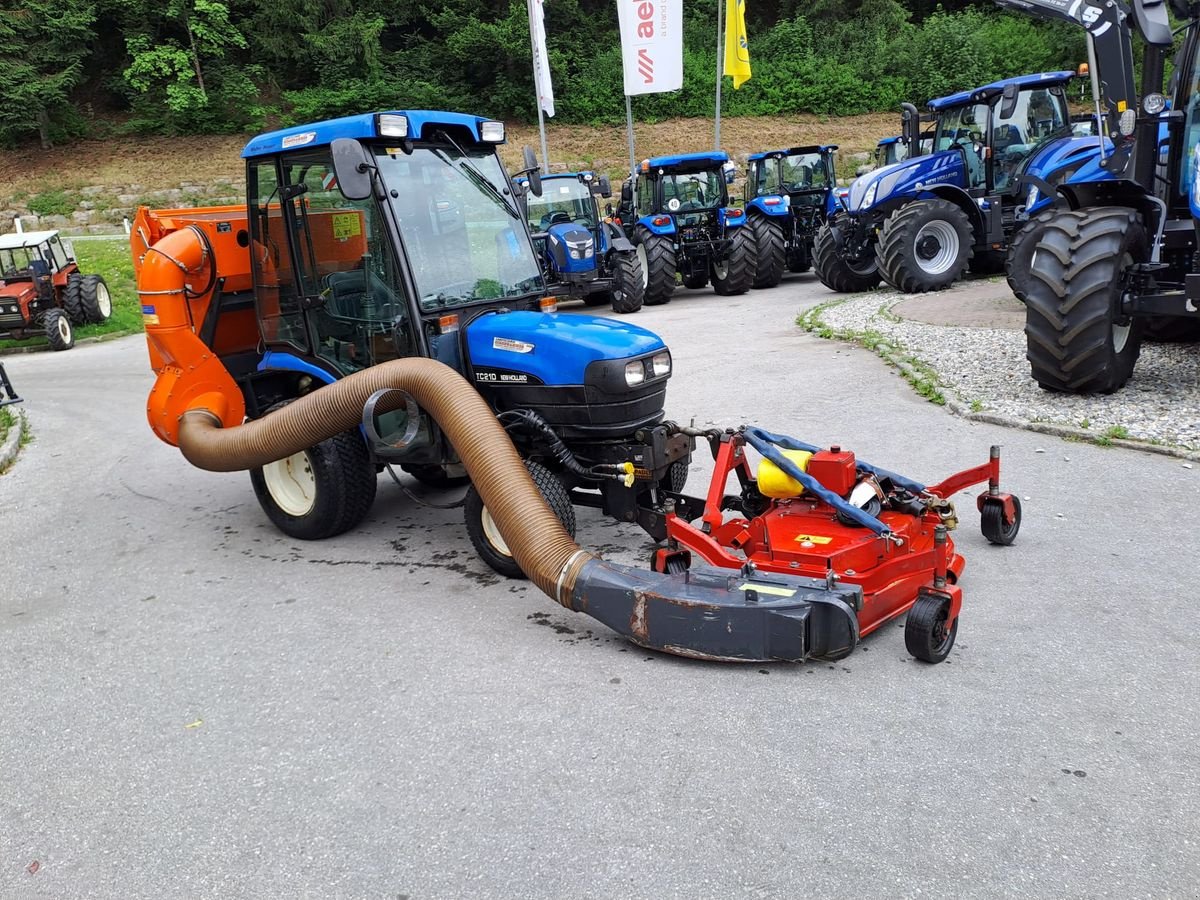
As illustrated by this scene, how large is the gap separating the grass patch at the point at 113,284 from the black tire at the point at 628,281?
32.2ft

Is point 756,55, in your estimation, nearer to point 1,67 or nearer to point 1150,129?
point 1,67

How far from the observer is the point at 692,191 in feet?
57.0

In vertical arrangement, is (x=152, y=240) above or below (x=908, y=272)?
above

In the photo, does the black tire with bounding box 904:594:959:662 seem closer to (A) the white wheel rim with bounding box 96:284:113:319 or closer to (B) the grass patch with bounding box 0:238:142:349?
(B) the grass patch with bounding box 0:238:142:349

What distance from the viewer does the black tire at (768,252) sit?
1738 cm

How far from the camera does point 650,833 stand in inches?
114

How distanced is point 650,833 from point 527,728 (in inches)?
30.7

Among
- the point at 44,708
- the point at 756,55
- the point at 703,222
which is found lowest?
the point at 44,708

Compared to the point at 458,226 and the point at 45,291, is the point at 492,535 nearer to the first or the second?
the point at 458,226

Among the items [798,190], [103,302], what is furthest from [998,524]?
[103,302]

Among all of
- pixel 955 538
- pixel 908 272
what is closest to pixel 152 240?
pixel 955 538

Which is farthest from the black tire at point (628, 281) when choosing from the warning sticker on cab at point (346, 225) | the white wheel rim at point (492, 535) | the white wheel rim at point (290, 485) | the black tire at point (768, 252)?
the white wheel rim at point (492, 535)

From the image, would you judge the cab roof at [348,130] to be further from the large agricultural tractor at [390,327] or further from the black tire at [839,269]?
the black tire at [839,269]

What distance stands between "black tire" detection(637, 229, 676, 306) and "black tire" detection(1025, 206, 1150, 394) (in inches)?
383
